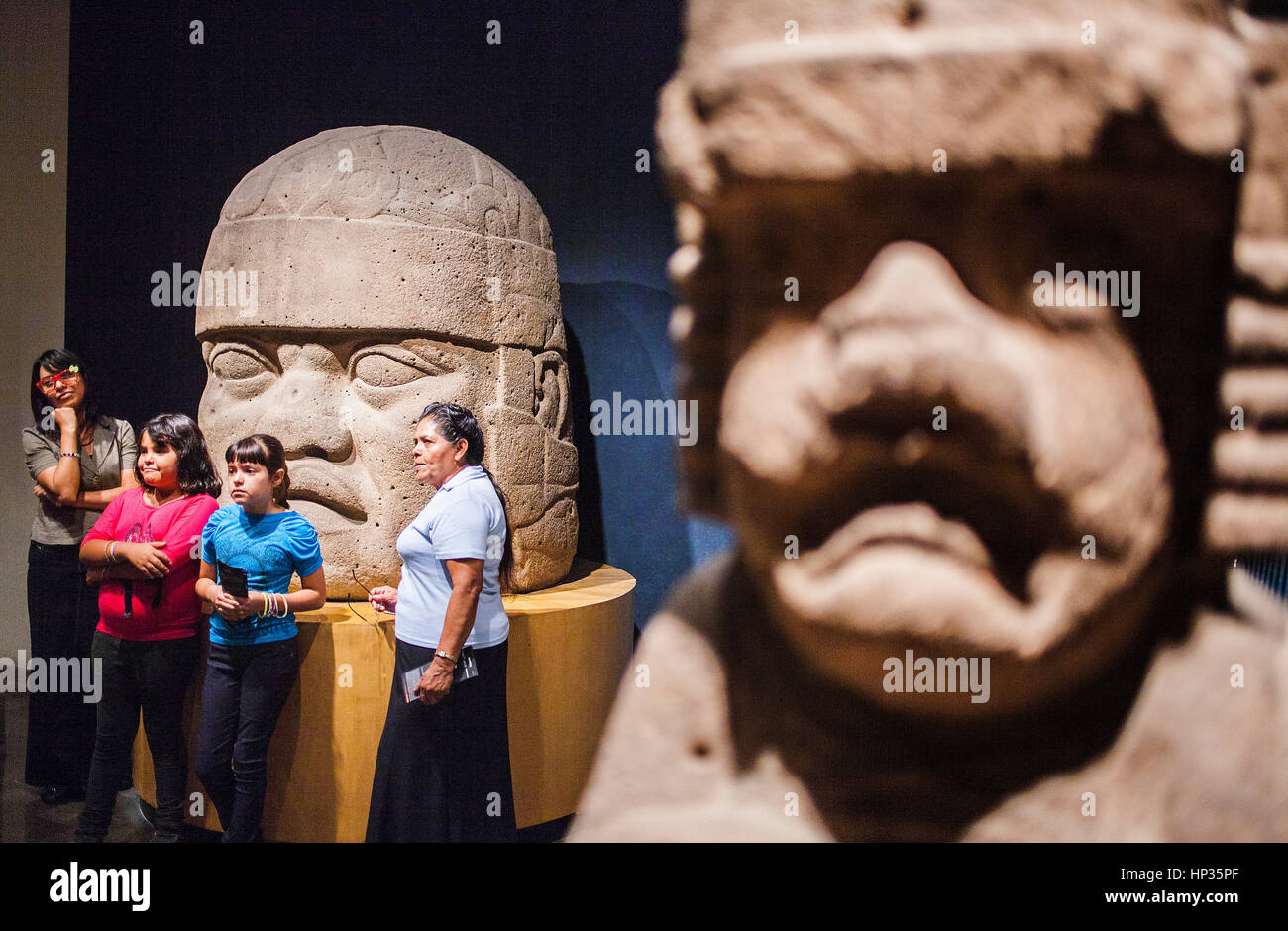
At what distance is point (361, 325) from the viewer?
3.37 metres

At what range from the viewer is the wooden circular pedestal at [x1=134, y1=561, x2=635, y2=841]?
3.03m

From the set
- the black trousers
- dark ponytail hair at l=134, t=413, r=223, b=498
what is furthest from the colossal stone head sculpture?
the black trousers

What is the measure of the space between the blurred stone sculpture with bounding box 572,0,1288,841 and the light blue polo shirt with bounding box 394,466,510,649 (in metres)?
1.42

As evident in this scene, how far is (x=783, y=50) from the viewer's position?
35.6 inches

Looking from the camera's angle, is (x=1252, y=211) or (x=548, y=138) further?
(x=548, y=138)

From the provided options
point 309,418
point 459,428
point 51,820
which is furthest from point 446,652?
point 51,820

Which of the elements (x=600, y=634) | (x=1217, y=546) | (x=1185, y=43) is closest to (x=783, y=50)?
(x=1185, y=43)

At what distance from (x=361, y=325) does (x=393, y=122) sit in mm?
1629

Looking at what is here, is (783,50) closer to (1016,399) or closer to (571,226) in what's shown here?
(1016,399)

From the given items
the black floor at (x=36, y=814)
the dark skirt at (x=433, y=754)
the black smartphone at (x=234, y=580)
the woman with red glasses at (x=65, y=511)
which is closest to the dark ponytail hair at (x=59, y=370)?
the woman with red glasses at (x=65, y=511)

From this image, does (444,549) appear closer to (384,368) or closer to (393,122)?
(384,368)

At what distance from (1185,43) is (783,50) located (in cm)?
38

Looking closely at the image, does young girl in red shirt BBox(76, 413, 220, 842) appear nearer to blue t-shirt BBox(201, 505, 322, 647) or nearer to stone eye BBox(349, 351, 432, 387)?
blue t-shirt BBox(201, 505, 322, 647)

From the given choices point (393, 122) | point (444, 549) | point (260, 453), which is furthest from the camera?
point (393, 122)
